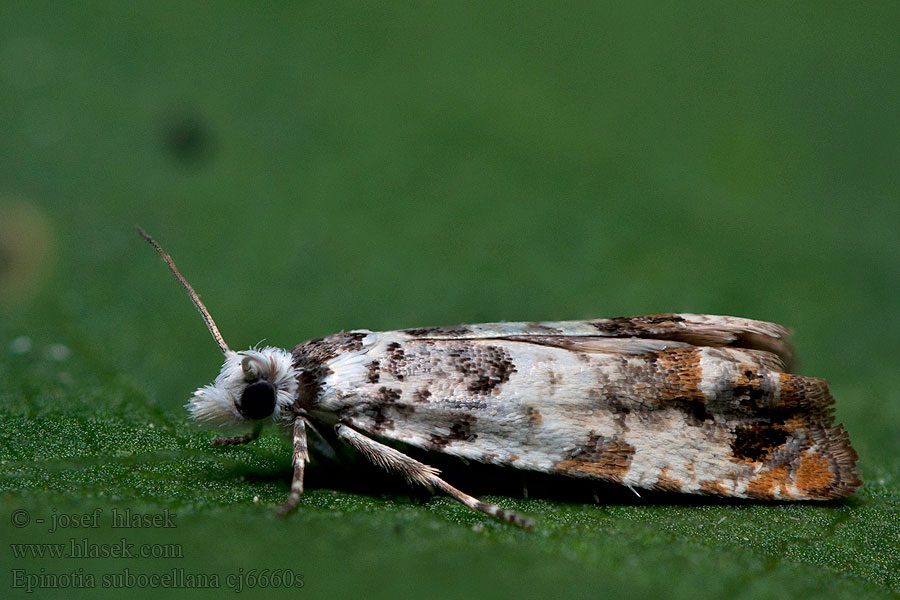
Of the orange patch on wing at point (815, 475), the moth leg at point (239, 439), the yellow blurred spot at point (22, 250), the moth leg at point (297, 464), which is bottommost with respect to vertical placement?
the moth leg at point (239, 439)

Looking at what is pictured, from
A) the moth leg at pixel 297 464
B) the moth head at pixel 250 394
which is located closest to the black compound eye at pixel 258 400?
the moth head at pixel 250 394

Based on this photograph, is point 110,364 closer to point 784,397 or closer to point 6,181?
point 6,181

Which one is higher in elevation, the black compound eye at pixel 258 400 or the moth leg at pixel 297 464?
the black compound eye at pixel 258 400

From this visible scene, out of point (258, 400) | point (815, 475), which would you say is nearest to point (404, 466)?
point (258, 400)

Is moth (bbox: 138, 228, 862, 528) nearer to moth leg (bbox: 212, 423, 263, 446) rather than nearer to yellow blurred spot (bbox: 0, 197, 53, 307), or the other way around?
moth leg (bbox: 212, 423, 263, 446)

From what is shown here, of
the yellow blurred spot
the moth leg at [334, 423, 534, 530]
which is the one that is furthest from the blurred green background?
the moth leg at [334, 423, 534, 530]

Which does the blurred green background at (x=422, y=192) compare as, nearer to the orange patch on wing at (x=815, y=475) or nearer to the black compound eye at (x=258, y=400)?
the orange patch on wing at (x=815, y=475)

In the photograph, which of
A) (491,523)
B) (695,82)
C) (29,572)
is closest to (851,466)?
(491,523)
